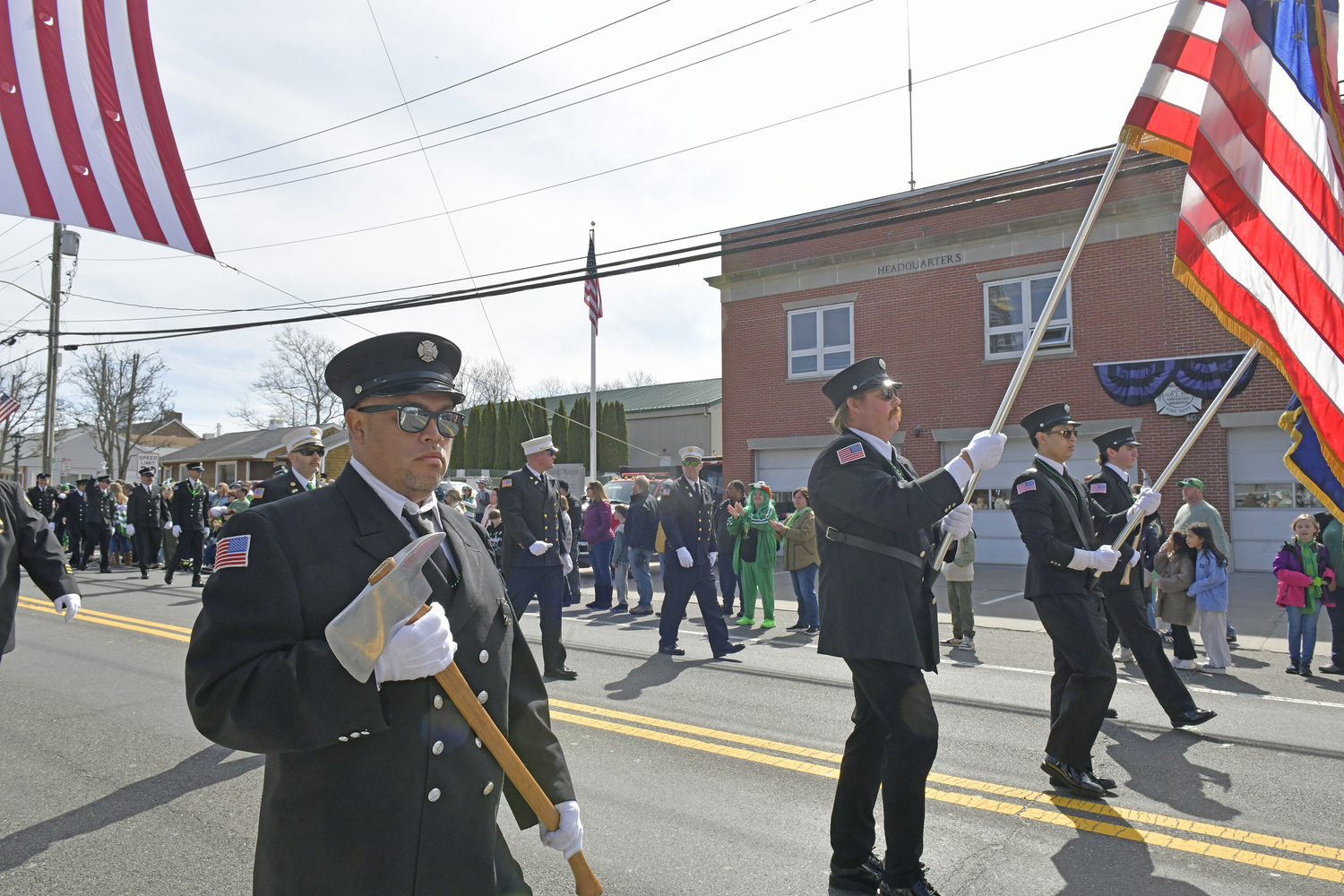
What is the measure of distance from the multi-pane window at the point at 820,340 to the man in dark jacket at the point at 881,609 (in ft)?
56.0

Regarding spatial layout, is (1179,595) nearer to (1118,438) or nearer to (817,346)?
(1118,438)

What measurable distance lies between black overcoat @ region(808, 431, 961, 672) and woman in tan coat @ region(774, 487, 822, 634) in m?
7.14

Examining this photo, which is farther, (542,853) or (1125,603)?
(1125,603)

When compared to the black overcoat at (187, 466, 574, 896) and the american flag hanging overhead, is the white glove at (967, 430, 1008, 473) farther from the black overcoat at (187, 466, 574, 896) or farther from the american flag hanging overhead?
the black overcoat at (187, 466, 574, 896)

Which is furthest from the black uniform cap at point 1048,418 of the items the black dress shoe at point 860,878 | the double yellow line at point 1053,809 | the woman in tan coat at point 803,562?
the woman in tan coat at point 803,562

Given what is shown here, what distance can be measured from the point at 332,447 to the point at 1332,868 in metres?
51.6

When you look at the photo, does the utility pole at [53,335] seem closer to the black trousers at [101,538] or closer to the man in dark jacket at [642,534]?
the black trousers at [101,538]

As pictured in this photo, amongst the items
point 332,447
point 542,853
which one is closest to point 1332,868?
point 542,853

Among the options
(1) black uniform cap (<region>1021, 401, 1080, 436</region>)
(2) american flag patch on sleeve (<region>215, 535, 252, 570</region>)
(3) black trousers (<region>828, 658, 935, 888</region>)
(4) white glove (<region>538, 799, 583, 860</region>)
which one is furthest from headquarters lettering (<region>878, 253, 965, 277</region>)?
(2) american flag patch on sleeve (<region>215, 535, 252, 570</region>)

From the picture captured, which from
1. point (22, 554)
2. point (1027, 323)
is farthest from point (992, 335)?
point (22, 554)

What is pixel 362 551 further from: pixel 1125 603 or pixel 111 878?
pixel 1125 603

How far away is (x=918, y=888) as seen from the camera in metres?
3.31

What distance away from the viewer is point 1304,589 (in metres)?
8.24

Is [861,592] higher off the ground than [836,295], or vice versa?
[836,295]
